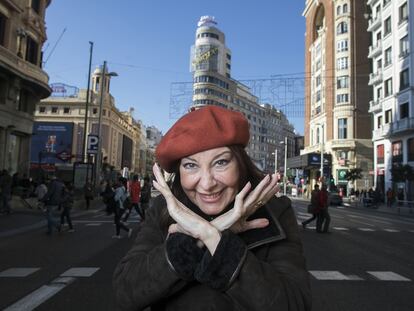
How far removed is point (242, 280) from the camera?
1.42 meters

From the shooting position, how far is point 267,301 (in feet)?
4.64

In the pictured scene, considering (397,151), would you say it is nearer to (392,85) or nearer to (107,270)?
(392,85)

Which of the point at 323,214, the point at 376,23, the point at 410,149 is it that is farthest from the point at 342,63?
the point at 323,214

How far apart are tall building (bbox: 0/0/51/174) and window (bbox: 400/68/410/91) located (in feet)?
103

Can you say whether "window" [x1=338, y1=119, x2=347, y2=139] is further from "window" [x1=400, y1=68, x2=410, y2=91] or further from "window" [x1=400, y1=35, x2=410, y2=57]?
"window" [x1=400, y1=35, x2=410, y2=57]

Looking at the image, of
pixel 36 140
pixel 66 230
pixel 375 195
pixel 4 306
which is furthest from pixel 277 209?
pixel 36 140

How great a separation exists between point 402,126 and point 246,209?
131 ft

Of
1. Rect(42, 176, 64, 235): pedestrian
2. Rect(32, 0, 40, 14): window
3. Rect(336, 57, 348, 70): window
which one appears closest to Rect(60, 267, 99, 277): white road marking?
Rect(42, 176, 64, 235): pedestrian

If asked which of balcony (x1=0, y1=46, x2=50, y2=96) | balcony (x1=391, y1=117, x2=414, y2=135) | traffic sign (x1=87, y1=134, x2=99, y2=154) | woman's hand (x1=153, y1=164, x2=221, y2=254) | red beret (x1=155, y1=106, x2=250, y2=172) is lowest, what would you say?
woman's hand (x1=153, y1=164, x2=221, y2=254)

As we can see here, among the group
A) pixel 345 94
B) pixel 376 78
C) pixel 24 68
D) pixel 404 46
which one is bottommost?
pixel 24 68

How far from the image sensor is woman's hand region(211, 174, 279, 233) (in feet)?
4.88

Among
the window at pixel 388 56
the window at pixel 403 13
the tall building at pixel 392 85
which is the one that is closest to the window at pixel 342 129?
the tall building at pixel 392 85

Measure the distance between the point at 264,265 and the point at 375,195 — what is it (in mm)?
36802

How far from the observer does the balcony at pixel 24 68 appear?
25.1 metres
